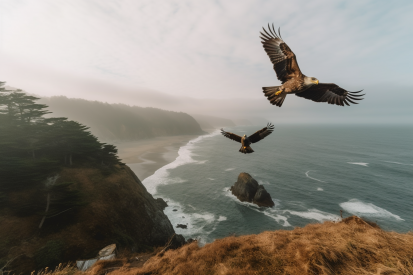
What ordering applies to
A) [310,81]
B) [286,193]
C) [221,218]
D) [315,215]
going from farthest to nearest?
1. [286,193]
2. [315,215]
3. [221,218]
4. [310,81]

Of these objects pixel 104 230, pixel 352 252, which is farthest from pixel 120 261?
pixel 352 252

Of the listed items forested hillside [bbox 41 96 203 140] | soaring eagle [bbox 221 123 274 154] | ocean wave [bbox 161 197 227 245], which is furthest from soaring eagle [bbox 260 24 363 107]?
forested hillside [bbox 41 96 203 140]

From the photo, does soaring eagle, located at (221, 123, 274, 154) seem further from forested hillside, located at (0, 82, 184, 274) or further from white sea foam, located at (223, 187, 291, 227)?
white sea foam, located at (223, 187, 291, 227)

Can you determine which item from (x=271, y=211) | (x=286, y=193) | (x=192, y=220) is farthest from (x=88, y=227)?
(x=286, y=193)

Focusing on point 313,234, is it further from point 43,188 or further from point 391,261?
point 43,188

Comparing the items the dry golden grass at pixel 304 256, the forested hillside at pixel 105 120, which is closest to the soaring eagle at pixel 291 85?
the dry golden grass at pixel 304 256

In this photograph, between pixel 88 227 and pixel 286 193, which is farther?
pixel 286 193

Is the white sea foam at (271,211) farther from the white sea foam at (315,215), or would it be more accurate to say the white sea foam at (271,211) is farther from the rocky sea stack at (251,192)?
the white sea foam at (315,215)

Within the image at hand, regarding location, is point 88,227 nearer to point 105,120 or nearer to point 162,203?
point 162,203
